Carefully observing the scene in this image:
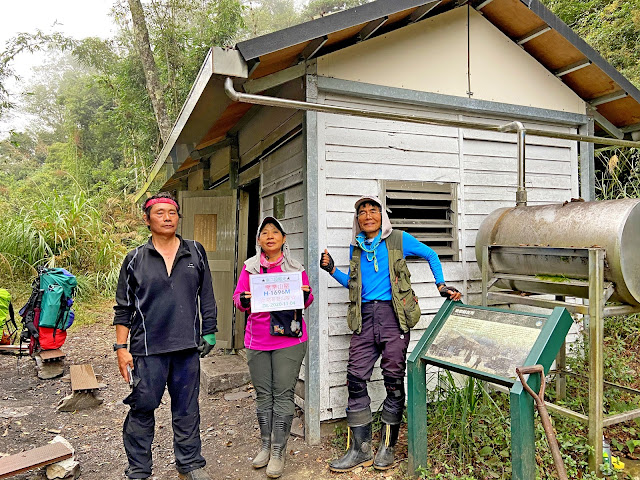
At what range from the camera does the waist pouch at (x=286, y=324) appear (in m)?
3.25

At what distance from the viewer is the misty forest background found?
28.3ft

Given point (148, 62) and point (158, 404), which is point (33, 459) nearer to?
point (158, 404)

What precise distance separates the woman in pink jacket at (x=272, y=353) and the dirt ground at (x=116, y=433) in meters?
0.28

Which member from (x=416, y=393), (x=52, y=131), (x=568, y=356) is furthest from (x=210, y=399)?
(x=52, y=131)

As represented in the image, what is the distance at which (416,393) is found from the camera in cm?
317

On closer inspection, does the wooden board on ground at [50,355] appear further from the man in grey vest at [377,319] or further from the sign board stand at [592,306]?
the sign board stand at [592,306]

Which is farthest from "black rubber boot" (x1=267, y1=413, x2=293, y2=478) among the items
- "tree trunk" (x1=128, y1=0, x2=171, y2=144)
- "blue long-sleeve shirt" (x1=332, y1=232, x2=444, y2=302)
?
"tree trunk" (x1=128, y1=0, x2=171, y2=144)

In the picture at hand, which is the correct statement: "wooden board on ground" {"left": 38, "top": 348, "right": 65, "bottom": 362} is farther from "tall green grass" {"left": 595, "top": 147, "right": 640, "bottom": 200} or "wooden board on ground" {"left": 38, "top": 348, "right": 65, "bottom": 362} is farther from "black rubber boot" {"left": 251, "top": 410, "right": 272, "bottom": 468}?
"tall green grass" {"left": 595, "top": 147, "right": 640, "bottom": 200}

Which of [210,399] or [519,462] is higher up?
[519,462]

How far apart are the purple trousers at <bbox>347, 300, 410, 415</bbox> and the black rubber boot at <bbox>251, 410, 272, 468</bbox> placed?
636 mm

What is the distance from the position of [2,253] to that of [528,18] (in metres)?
10.9

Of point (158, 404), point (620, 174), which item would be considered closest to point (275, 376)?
point (158, 404)

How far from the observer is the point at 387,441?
10.9 feet

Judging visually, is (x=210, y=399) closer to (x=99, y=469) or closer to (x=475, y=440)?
(x=99, y=469)
